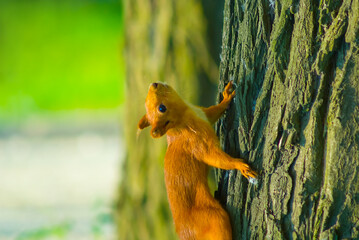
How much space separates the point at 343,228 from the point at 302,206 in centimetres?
12

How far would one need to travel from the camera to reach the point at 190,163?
138 centimetres

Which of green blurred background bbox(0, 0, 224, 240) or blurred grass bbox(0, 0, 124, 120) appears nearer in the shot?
green blurred background bbox(0, 0, 224, 240)

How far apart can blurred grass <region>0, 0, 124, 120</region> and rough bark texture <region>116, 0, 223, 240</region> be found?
4.42 m

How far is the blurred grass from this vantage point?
7855mm

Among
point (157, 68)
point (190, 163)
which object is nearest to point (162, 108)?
point (190, 163)

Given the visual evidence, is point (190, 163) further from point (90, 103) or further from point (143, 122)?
point (90, 103)

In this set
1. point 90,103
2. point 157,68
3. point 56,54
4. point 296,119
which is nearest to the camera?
point 296,119

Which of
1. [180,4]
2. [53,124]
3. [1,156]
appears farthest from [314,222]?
[53,124]

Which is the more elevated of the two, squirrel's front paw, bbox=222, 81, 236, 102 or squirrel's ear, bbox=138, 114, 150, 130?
squirrel's front paw, bbox=222, 81, 236, 102

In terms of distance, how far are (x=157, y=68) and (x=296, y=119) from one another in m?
2.16

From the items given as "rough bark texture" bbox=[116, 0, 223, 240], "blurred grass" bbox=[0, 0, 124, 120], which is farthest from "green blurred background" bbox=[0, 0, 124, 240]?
"rough bark texture" bbox=[116, 0, 223, 240]

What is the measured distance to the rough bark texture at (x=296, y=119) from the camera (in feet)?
4.03

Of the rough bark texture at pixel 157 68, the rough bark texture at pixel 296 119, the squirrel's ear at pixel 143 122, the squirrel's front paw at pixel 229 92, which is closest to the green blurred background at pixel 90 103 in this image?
the rough bark texture at pixel 157 68

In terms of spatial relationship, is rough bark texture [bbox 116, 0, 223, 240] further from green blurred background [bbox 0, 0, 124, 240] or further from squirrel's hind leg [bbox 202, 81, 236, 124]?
green blurred background [bbox 0, 0, 124, 240]
